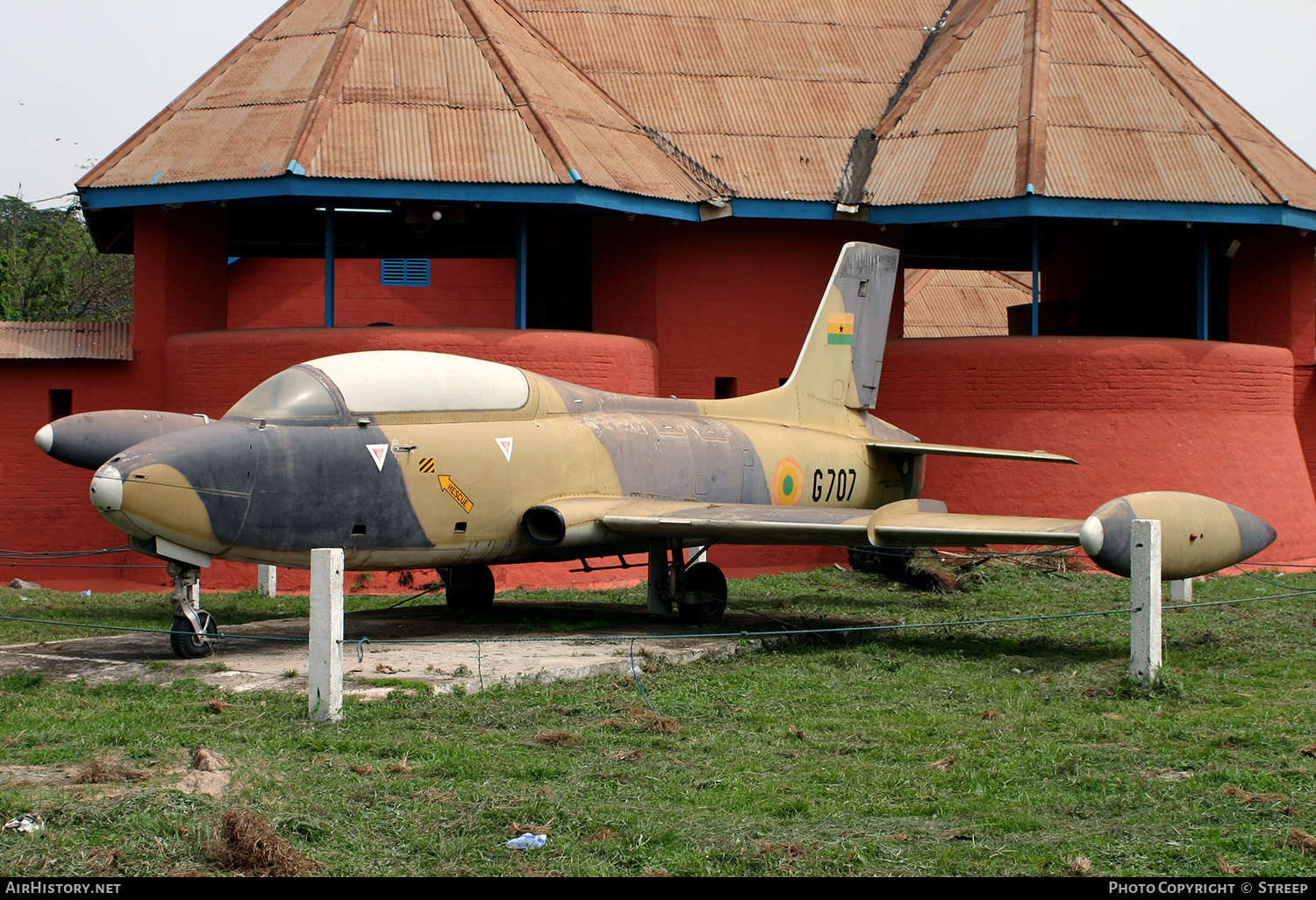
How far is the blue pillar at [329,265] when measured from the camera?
690 inches

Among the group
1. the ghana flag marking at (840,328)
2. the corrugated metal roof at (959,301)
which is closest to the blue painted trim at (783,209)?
the ghana flag marking at (840,328)

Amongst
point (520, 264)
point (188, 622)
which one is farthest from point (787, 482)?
point (188, 622)

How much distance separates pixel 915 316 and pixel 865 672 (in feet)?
77.0

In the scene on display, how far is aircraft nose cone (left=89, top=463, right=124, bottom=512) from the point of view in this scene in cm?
972

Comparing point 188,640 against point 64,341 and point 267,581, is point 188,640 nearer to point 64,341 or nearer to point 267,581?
point 267,581

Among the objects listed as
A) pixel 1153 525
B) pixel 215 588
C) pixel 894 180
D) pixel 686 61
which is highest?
pixel 686 61

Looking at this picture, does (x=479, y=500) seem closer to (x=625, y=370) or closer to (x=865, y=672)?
(x=865, y=672)

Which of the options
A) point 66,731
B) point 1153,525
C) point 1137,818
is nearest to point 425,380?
point 66,731

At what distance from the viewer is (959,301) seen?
33906mm

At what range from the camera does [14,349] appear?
58.8 ft

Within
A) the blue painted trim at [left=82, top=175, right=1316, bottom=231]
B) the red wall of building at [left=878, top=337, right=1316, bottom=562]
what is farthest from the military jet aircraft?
the blue painted trim at [left=82, top=175, right=1316, bottom=231]

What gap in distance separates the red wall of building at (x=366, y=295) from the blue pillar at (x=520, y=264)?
7.30 metres

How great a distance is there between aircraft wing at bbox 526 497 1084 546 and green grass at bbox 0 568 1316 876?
1144mm

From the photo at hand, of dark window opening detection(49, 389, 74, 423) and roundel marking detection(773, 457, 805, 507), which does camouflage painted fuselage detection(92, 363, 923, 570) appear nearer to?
roundel marking detection(773, 457, 805, 507)
